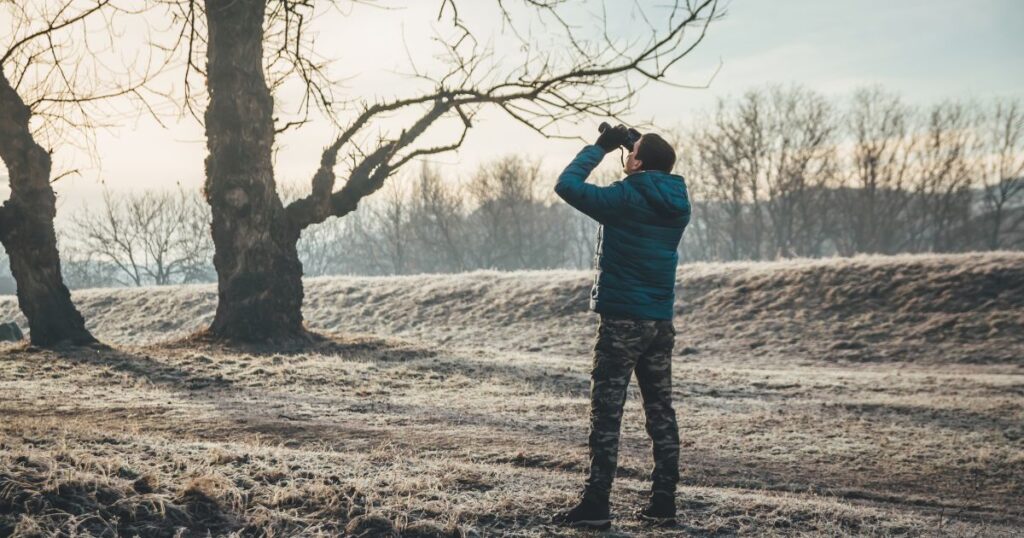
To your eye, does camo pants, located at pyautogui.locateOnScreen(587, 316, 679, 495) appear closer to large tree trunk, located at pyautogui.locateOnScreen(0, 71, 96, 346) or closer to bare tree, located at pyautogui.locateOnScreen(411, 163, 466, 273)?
large tree trunk, located at pyautogui.locateOnScreen(0, 71, 96, 346)

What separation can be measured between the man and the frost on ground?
30 centimetres

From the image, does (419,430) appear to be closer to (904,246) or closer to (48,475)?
(48,475)

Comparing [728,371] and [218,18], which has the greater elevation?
[218,18]

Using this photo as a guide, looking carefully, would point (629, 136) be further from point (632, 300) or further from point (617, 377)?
point (617, 377)

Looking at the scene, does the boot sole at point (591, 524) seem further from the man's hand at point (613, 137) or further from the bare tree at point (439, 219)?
the bare tree at point (439, 219)

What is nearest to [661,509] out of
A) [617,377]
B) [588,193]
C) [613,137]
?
[617,377]

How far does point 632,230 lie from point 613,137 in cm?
61

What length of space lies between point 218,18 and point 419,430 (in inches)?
345

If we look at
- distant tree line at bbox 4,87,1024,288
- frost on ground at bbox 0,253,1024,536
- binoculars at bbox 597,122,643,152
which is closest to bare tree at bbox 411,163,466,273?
distant tree line at bbox 4,87,1024,288

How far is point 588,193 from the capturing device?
420 cm

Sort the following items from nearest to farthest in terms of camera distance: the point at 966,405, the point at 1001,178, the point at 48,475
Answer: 1. the point at 48,475
2. the point at 966,405
3. the point at 1001,178

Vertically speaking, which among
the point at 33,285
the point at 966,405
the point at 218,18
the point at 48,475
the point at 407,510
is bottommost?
the point at 966,405

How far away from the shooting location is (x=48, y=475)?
3818 mm

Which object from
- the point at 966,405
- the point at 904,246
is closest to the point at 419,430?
the point at 966,405
